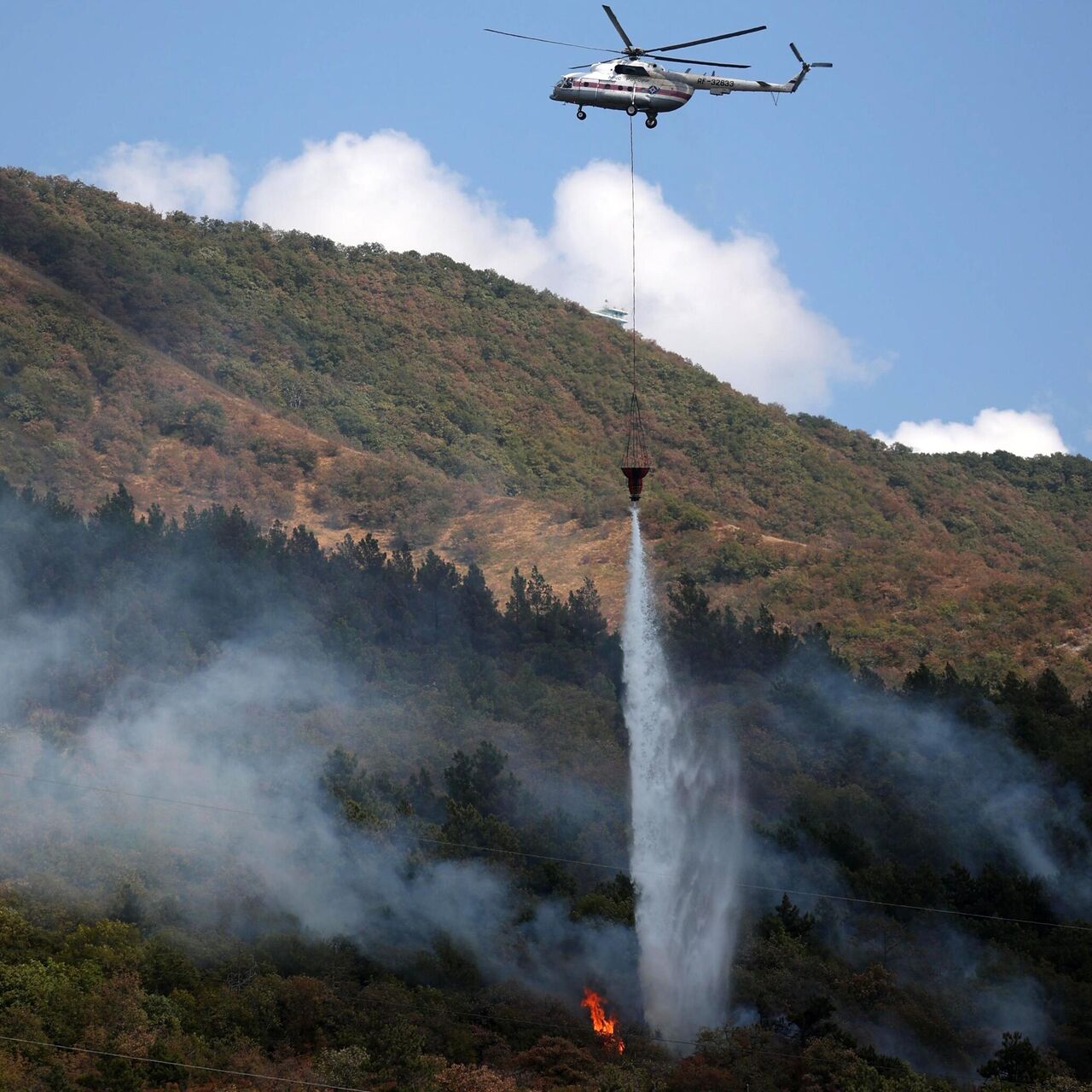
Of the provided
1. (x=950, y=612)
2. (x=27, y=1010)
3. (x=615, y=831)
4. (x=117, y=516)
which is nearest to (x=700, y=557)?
(x=950, y=612)

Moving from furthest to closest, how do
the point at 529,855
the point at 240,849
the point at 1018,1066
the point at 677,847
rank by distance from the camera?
1. the point at 529,855
2. the point at 677,847
3. the point at 240,849
4. the point at 1018,1066

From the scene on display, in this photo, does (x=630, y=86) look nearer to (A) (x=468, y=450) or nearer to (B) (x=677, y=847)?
(B) (x=677, y=847)

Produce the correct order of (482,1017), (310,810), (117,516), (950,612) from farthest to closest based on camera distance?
(950,612) → (117,516) → (310,810) → (482,1017)

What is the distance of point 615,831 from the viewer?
72.3 metres

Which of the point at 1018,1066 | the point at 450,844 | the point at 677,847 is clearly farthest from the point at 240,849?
the point at 1018,1066

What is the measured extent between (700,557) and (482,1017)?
7260 cm

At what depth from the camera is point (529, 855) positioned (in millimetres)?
68688

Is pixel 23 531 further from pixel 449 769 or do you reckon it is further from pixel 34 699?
pixel 449 769

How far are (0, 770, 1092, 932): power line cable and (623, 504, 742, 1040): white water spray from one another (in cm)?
238

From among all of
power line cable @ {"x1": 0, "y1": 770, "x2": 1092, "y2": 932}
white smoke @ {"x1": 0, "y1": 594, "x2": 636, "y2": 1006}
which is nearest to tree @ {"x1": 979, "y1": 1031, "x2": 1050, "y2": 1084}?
power line cable @ {"x1": 0, "y1": 770, "x2": 1092, "y2": 932}

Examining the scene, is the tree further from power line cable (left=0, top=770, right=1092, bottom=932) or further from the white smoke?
the white smoke

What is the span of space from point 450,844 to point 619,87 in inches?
1178

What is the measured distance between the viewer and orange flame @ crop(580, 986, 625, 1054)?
2227 inches

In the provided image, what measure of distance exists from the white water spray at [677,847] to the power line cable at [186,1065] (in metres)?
13.6
